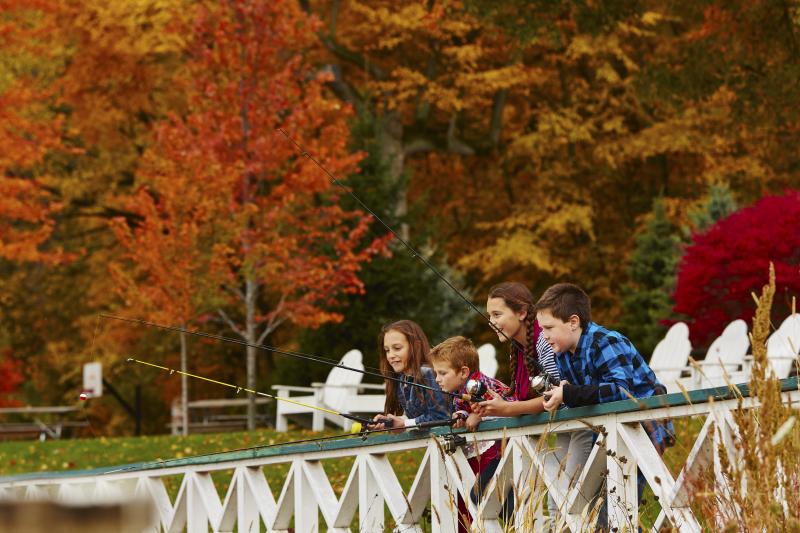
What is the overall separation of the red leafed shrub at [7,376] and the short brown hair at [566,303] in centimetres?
2392

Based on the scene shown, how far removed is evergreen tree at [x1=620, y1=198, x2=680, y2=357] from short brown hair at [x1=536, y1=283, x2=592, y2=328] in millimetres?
17481

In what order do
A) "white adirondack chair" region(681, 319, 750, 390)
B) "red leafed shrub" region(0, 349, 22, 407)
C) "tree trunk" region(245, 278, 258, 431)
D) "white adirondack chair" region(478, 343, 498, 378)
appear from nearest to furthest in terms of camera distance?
"white adirondack chair" region(681, 319, 750, 390) < "white adirondack chair" region(478, 343, 498, 378) < "tree trunk" region(245, 278, 258, 431) < "red leafed shrub" region(0, 349, 22, 407)

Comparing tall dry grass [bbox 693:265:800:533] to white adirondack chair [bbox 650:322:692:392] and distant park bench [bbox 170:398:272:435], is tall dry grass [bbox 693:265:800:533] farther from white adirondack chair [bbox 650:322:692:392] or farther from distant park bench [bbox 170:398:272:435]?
distant park bench [bbox 170:398:272:435]

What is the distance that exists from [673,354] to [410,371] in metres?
9.46

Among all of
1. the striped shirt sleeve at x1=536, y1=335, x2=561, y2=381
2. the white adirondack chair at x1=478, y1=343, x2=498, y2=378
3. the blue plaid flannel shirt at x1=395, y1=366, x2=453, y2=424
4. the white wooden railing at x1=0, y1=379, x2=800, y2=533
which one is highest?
the white adirondack chair at x1=478, y1=343, x2=498, y2=378

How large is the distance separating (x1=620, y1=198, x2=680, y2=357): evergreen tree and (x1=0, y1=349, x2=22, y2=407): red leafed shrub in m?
12.7

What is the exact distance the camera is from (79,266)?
86.6 ft

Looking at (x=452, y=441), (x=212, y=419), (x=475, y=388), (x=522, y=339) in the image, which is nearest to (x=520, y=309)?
(x=522, y=339)

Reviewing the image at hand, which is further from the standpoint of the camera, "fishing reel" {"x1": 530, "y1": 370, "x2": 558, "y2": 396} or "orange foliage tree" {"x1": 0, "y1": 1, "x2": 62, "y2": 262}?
"orange foliage tree" {"x1": 0, "y1": 1, "x2": 62, "y2": 262}

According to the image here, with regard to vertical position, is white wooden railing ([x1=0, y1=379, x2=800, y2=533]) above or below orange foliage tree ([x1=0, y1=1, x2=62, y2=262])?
below

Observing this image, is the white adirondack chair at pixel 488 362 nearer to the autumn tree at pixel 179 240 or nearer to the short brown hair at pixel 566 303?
the autumn tree at pixel 179 240

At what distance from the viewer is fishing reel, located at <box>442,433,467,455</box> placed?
504 cm

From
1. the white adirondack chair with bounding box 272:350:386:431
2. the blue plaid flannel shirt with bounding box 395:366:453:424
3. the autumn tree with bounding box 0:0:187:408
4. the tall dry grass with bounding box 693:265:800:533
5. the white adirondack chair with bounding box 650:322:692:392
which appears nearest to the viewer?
the tall dry grass with bounding box 693:265:800:533

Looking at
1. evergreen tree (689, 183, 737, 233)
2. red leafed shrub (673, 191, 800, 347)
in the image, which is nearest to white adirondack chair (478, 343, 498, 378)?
red leafed shrub (673, 191, 800, 347)
